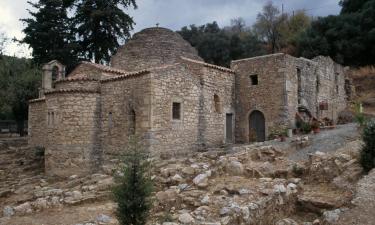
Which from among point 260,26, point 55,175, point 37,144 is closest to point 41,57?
point 37,144

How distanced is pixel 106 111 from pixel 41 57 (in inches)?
754

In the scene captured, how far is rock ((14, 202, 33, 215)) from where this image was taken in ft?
36.3

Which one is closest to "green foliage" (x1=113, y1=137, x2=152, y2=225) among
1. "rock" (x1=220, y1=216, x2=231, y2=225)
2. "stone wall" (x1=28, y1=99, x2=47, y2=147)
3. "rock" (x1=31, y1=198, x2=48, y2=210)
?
"rock" (x1=220, y1=216, x2=231, y2=225)

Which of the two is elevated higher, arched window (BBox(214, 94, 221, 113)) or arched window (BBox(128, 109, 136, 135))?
arched window (BBox(214, 94, 221, 113))

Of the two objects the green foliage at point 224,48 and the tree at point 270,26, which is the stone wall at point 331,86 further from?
the tree at point 270,26

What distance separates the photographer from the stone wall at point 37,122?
20.7 metres

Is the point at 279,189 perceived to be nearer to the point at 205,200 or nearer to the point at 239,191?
the point at 239,191

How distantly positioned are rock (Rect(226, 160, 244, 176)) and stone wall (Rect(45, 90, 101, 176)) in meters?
6.54

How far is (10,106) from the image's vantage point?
30031 millimetres

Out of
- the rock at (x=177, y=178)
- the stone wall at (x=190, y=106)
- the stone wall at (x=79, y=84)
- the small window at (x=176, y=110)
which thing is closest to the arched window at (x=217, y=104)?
the stone wall at (x=190, y=106)

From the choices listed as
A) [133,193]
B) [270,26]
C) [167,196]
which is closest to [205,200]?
[167,196]

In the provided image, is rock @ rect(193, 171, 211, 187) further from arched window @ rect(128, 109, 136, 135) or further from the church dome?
the church dome

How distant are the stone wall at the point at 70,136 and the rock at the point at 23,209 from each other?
12.8 ft

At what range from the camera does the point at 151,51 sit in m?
19.6
